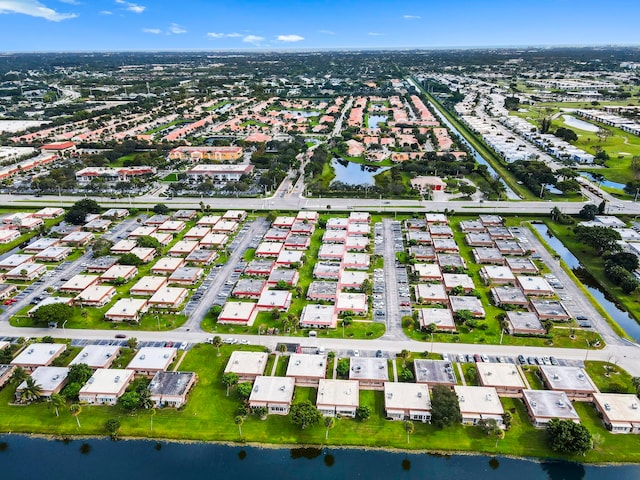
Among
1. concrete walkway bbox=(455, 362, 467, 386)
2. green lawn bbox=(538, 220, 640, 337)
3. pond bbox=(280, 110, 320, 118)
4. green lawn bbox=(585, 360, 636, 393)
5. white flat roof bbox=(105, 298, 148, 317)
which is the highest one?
pond bbox=(280, 110, 320, 118)

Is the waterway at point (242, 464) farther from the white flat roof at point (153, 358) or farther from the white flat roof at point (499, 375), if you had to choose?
the white flat roof at point (153, 358)

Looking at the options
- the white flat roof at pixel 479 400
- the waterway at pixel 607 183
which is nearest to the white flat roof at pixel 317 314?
the white flat roof at pixel 479 400

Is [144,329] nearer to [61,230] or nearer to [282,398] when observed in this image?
[282,398]

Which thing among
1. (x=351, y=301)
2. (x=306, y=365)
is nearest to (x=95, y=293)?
(x=306, y=365)

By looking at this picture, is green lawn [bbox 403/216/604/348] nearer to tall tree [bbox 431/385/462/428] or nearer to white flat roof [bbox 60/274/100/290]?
tall tree [bbox 431/385/462/428]

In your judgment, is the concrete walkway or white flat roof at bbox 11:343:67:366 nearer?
the concrete walkway

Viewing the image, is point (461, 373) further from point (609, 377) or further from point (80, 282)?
point (80, 282)

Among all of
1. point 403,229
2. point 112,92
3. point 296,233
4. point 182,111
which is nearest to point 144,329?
point 296,233

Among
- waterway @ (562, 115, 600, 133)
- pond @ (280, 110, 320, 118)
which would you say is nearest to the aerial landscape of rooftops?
waterway @ (562, 115, 600, 133)
